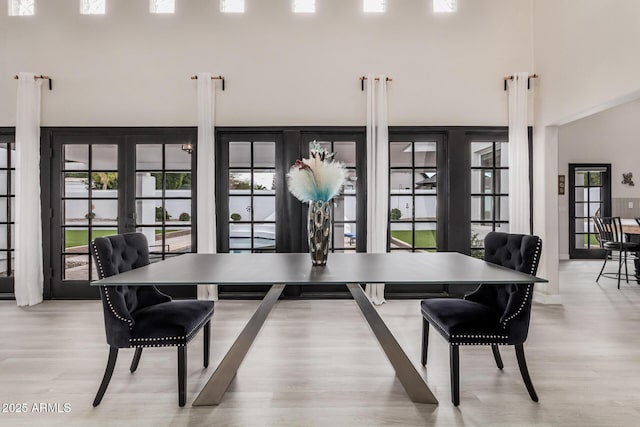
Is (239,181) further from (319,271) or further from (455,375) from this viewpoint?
(455,375)

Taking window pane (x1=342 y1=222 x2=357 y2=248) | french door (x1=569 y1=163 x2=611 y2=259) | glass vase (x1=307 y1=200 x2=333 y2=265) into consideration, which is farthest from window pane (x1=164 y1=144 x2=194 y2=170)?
french door (x1=569 y1=163 x2=611 y2=259)

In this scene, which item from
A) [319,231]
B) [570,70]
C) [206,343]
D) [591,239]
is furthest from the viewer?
[591,239]

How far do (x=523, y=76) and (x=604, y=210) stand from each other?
5298 millimetres

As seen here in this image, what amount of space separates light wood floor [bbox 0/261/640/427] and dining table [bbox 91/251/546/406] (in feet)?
0.60

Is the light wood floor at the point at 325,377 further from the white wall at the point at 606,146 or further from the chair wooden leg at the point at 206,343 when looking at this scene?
the white wall at the point at 606,146

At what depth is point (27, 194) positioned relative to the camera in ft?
12.3

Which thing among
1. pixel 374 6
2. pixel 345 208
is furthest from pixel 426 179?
pixel 374 6

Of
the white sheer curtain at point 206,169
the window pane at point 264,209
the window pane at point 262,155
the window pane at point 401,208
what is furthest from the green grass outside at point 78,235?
the window pane at point 401,208

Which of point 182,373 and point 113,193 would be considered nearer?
point 182,373

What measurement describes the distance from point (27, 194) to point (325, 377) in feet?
13.1

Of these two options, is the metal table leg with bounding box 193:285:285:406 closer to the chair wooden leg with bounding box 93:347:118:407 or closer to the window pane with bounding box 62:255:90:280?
the chair wooden leg with bounding box 93:347:118:407

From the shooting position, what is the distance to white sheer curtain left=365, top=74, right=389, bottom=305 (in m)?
3.79

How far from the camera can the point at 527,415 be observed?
1.76m

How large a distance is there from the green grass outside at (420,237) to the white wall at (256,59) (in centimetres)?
134
